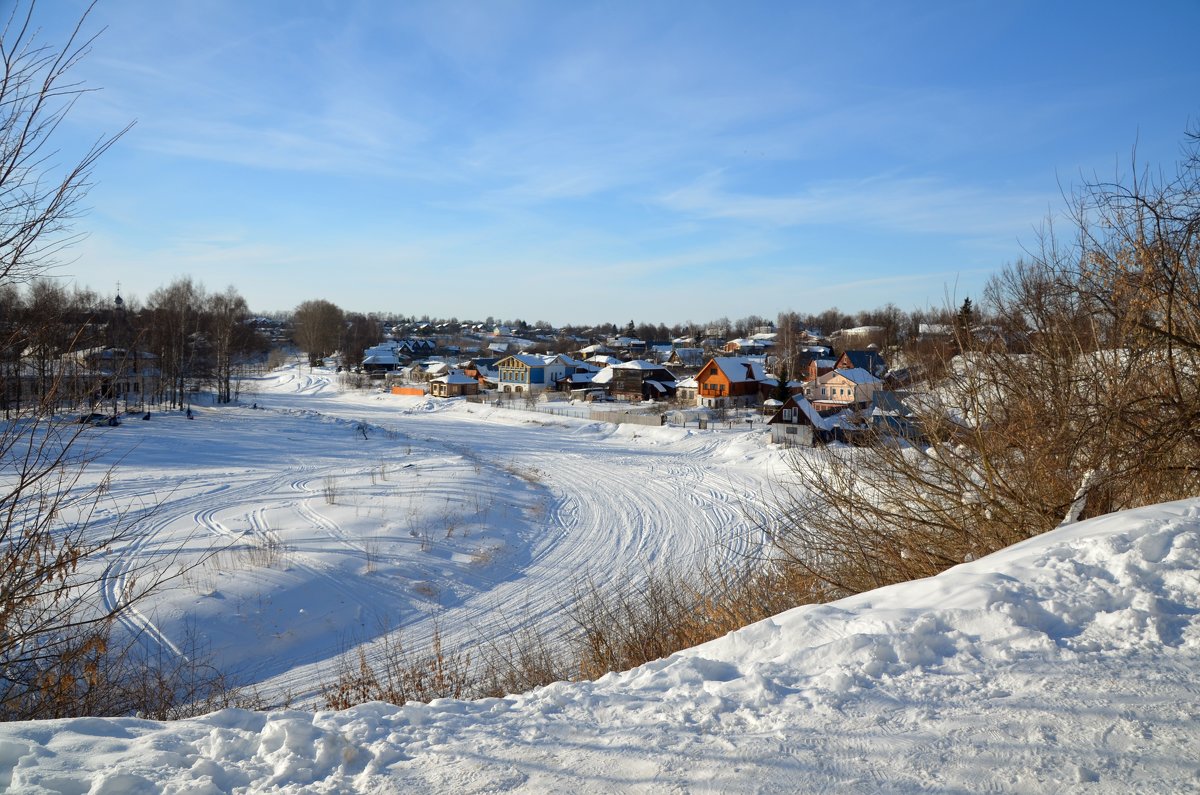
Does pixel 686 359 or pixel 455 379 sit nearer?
pixel 455 379

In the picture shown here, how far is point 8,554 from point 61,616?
81cm

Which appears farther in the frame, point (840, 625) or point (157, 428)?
point (157, 428)

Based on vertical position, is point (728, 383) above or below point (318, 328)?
below

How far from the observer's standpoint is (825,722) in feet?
11.4

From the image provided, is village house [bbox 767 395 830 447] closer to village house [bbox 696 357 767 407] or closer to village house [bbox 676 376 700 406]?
village house [bbox 696 357 767 407]

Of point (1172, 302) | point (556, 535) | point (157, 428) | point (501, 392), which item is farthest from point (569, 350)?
point (1172, 302)

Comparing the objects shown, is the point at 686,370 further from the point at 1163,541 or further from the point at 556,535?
the point at 1163,541

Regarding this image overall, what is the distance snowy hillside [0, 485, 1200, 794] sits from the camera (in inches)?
121

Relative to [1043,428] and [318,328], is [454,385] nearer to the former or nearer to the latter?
[318,328]

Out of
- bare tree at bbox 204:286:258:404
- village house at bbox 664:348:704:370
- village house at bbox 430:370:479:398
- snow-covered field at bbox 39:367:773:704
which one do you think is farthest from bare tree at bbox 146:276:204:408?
village house at bbox 664:348:704:370

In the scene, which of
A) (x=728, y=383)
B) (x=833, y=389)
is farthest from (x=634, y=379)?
(x=833, y=389)

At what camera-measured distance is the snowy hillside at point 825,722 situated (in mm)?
3070

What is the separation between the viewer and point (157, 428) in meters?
35.8

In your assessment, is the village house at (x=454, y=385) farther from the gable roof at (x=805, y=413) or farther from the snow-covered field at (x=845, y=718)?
the snow-covered field at (x=845, y=718)
